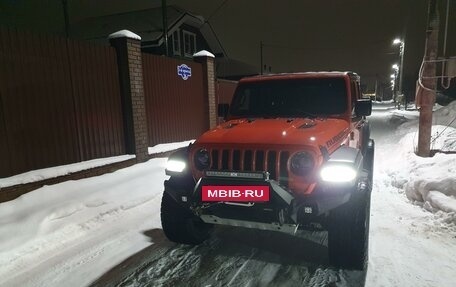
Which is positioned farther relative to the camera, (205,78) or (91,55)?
(205,78)

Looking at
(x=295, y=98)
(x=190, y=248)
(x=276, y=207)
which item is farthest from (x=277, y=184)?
(x=295, y=98)

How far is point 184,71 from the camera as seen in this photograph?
9.72 metres

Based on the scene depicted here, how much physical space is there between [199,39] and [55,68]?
22.5 meters

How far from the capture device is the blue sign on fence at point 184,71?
9.48 metres

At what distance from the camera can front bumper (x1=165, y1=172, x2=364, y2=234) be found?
2836mm

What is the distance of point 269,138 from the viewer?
3.14 m

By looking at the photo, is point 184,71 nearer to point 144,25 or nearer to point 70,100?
point 70,100

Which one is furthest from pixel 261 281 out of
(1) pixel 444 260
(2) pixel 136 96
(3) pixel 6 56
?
(2) pixel 136 96

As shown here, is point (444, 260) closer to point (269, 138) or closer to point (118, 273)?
point (269, 138)

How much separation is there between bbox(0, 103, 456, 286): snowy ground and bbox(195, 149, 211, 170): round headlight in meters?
1.02

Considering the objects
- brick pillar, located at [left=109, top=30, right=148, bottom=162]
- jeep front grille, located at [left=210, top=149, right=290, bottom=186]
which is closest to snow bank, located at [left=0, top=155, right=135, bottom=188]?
brick pillar, located at [left=109, top=30, right=148, bottom=162]

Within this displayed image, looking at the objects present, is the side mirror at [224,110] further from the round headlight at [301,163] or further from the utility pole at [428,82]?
the utility pole at [428,82]

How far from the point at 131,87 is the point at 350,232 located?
577cm

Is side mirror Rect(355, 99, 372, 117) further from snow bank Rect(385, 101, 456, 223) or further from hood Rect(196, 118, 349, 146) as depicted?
snow bank Rect(385, 101, 456, 223)
